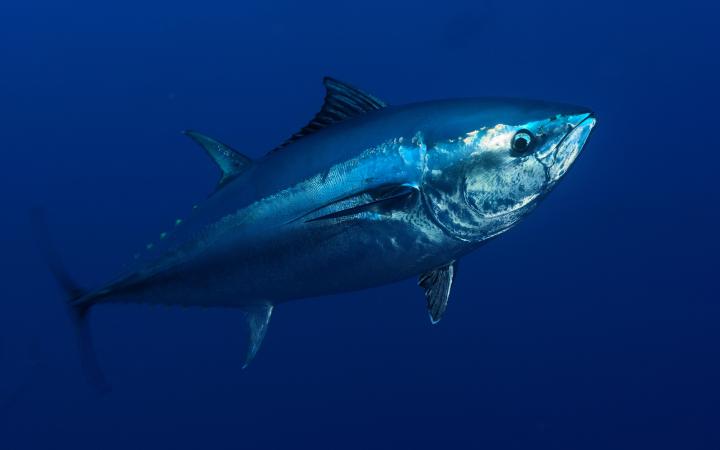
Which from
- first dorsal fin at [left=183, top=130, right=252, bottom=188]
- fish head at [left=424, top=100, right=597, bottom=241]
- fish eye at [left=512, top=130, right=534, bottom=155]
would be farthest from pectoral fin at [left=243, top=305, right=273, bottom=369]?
fish eye at [left=512, top=130, right=534, bottom=155]

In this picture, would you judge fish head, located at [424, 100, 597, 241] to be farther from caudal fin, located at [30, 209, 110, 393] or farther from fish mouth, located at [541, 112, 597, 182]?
caudal fin, located at [30, 209, 110, 393]

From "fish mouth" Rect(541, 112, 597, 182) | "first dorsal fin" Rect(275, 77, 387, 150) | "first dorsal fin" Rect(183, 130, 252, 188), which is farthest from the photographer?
"first dorsal fin" Rect(183, 130, 252, 188)

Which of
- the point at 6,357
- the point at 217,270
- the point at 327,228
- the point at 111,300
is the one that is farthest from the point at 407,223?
the point at 6,357

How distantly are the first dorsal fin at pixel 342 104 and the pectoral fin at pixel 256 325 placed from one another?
2.60 feet

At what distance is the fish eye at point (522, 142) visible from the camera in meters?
1.67

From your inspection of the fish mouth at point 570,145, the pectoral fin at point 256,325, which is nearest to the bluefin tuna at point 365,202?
the fish mouth at point 570,145

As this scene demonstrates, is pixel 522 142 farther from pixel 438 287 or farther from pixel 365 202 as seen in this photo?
pixel 438 287

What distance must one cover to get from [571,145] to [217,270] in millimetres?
1354

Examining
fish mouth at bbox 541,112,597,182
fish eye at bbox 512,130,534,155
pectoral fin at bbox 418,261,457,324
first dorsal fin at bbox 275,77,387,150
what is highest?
first dorsal fin at bbox 275,77,387,150

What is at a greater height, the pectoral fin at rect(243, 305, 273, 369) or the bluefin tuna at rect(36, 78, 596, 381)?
the bluefin tuna at rect(36, 78, 596, 381)

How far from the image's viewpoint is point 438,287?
79.4 inches

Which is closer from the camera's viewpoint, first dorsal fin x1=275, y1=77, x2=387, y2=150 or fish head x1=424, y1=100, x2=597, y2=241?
fish head x1=424, y1=100, x2=597, y2=241

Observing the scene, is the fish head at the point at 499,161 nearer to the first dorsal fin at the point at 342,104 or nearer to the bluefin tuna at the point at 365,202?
the bluefin tuna at the point at 365,202

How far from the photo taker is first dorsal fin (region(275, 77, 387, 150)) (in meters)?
1.97
